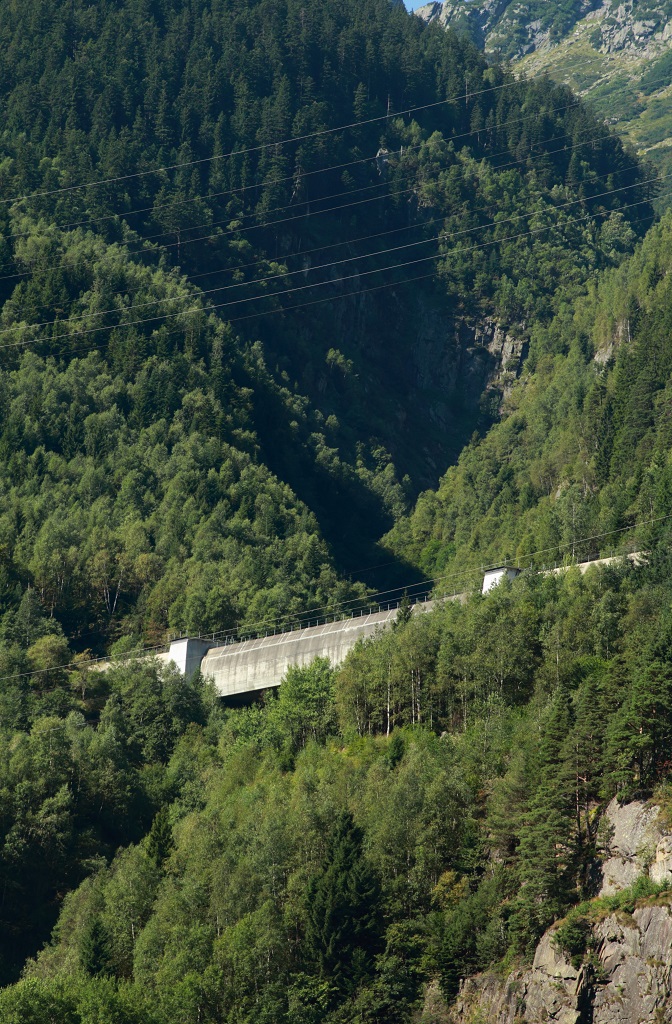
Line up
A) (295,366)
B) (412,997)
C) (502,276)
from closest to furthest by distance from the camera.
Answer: (412,997)
(295,366)
(502,276)

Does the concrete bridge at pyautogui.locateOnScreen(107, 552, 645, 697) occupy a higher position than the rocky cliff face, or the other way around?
the concrete bridge at pyautogui.locateOnScreen(107, 552, 645, 697)

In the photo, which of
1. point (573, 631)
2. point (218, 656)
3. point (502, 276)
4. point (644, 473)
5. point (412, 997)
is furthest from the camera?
point (502, 276)

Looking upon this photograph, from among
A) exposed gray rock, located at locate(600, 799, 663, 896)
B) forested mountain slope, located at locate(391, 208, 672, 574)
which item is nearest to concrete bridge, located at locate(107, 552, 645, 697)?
forested mountain slope, located at locate(391, 208, 672, 574)

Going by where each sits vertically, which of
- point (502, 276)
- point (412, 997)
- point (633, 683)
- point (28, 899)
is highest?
point (502, 276)

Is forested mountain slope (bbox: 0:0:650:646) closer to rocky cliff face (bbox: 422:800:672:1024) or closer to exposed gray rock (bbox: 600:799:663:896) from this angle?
exposed gray rock (bbox: 600:799:663:896)

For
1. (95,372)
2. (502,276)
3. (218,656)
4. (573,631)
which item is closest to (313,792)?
(573,631)

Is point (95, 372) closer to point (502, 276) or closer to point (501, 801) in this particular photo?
point (502, 276)

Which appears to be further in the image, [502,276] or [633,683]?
[502,276]
